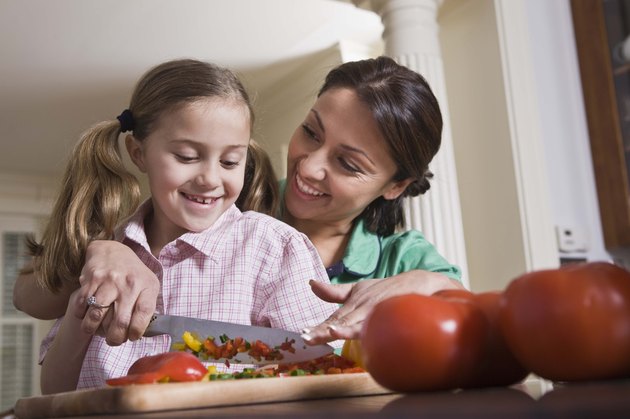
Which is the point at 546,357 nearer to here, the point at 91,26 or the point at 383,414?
the point at 383,414

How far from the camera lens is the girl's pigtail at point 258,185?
1445 millimetres

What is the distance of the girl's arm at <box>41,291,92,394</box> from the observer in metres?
1.13

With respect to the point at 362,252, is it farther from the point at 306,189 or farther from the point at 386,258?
the point at 306,189

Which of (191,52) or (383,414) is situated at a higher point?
(191,52)

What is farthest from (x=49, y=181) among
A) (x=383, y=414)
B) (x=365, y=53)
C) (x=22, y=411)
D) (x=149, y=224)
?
(x=383, y=414)

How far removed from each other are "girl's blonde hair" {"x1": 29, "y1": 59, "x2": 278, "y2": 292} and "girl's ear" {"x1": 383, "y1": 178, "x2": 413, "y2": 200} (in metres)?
0.45

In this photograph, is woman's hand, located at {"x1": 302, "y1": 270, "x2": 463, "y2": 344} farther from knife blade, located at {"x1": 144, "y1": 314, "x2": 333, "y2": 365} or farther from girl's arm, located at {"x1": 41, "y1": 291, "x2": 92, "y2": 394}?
girl's arm, located at {"x1": 41, "y1": 291, "x2": 92, "y2": 394}

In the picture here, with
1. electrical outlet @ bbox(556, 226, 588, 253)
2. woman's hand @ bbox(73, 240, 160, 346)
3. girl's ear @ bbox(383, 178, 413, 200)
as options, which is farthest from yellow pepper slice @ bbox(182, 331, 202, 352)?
electrical outlet @ bbox(556, 226, 588, 253)

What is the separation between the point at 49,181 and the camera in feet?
21.9

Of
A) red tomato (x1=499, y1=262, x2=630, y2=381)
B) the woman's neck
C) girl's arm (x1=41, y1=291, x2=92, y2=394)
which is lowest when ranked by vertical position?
girl's arm (x1=41, y1=291, x2=92, y2=394)

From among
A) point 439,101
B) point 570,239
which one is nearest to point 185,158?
point 439,101

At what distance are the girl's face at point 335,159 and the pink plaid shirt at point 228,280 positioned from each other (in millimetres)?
172

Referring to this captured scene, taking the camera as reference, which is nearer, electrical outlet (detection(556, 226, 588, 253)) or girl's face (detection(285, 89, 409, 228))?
girl's face (detection(285, 89, 409, 228))

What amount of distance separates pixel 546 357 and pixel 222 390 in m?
0.26
